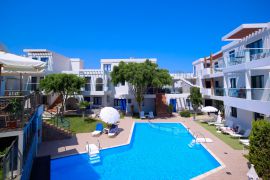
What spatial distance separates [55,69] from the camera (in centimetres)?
3262

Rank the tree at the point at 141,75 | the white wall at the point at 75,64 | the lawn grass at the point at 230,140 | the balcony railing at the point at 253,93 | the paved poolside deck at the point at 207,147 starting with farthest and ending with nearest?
the white wall at the point at 75,64
the tree at the point at 141,75
the lawn grass at the point at 230,140
the balcony railing at the point at 253,93
the paved poolside deck at the point at 207,147

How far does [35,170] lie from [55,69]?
24.7 metres

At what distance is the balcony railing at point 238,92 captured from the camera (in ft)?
53.5

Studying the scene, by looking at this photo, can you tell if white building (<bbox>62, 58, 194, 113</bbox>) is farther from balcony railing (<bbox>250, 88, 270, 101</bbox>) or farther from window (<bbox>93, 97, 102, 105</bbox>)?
balcony railing (<bbox>250, 88, 270, 101</bbox>)

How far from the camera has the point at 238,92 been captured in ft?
57.1

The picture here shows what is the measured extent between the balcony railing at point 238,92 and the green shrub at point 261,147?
768 centimetres

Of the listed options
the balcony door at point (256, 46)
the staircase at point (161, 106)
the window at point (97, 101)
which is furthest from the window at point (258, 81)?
the window at point (97, 101)

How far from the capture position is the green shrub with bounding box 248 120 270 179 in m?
8.87

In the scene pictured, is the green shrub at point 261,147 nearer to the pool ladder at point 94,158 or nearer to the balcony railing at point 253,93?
the balcony railing at point 253,93

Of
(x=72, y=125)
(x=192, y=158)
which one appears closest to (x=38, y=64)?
(x=192, y=158)

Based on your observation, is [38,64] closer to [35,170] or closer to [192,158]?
[35,170]

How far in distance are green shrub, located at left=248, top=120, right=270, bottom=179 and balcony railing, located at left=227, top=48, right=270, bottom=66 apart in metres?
7.50

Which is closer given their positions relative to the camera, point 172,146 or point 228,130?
point 172,146

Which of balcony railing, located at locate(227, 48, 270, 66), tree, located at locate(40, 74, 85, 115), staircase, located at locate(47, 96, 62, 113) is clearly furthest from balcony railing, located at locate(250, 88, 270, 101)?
staircase, located at locate(47, 96, 62, 113)
